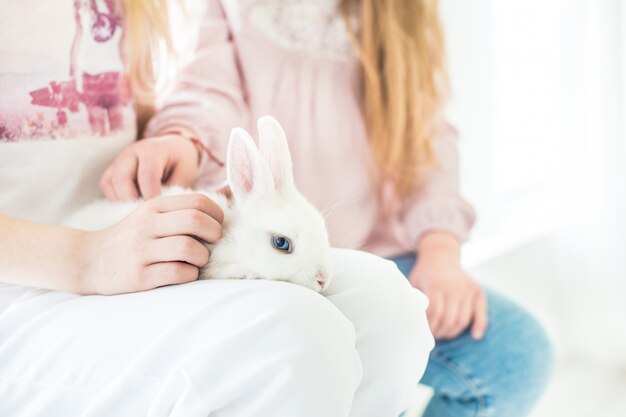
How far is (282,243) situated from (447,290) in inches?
11.4

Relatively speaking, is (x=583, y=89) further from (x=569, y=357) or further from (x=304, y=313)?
(x=304, y=313)

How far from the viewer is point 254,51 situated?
1.97 feet

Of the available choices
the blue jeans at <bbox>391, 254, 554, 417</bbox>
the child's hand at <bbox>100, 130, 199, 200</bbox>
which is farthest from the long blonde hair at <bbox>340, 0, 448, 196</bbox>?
the child's hand at <bbox>100, 130, 199, 200</bbox>

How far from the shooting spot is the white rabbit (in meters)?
0.42

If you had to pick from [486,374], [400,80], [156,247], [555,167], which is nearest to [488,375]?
[486,374]

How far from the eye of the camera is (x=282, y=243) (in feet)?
1.42

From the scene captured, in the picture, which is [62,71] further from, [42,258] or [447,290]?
[447,290]

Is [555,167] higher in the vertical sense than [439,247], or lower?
lower

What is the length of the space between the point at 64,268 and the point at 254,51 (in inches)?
10.5

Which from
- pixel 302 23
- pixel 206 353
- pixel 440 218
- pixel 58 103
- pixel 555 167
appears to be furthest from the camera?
pixel 555 167

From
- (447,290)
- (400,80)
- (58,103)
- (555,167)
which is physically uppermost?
(58,103)

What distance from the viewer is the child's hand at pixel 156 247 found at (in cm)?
41

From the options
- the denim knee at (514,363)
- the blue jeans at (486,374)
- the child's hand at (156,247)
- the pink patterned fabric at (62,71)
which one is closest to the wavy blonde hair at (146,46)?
the pink patterned fabric at (62,71)

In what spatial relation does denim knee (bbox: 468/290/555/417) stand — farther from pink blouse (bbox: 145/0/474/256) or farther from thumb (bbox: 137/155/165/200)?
thumb (bbox: 137/155/165/200)
